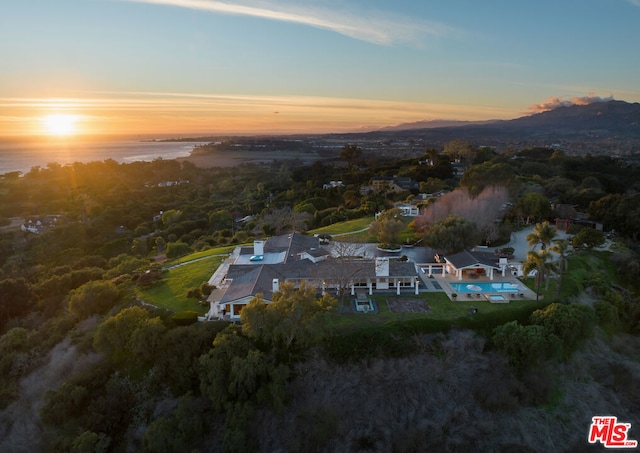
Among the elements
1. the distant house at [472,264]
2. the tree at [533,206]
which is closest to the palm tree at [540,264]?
the distant house at [472,264]

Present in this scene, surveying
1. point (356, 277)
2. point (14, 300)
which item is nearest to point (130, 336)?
point (356, 277)

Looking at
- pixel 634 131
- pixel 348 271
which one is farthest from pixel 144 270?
pixel 634 131

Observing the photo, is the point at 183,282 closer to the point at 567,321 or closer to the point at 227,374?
the point at 227,374

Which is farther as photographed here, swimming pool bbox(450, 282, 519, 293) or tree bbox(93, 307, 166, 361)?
swimming pool bbox(450, 282, 519, 293)

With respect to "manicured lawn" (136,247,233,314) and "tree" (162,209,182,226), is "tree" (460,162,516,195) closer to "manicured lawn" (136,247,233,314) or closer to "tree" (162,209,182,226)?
"manicured lawn" (136,247,233,314)

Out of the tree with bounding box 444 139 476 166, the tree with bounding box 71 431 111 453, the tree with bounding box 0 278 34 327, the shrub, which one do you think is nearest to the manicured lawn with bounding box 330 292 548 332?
the shrub

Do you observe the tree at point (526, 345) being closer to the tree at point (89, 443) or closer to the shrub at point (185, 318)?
the shrub at point (185, 318)

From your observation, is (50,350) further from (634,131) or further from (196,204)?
(634,131)
